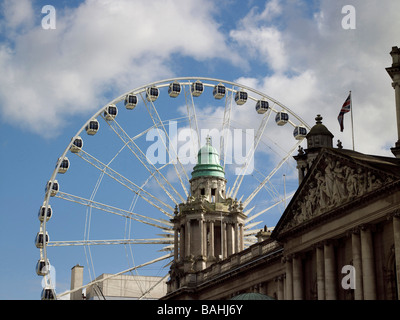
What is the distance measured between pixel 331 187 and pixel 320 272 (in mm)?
6291

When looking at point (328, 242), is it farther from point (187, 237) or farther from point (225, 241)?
point (225, 241)

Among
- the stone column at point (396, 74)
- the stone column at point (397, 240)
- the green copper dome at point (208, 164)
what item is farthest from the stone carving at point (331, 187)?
Answer: the green copper dome at point (208, 164)

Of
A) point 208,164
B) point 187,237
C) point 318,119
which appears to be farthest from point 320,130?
point 208,164

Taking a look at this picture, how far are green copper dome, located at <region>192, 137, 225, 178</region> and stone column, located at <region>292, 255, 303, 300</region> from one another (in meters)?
33.4

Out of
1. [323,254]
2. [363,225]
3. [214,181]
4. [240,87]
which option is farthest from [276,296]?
[240,87]

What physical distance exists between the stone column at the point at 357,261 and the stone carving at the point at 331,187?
2.47 m

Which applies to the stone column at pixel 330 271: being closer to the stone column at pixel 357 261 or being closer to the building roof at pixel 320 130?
the stone column at pixel 357 261

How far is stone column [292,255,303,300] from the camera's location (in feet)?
243

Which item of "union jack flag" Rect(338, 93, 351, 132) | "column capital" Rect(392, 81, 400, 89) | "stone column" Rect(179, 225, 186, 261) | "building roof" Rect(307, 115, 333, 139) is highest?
"column capital" Rect(392, 81, 400, 89)

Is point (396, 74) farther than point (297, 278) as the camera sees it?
Yes

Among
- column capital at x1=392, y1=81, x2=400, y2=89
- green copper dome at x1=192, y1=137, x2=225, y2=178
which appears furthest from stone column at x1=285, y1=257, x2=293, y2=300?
green copper dome at x1=192, y1=137, x2=225, y2=178

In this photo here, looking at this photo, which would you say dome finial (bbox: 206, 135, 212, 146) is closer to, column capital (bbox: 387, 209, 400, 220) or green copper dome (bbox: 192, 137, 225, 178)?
green copper dome (bbox: 192, 137, 225, 178)

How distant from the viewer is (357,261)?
2581 inches
